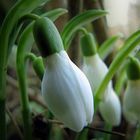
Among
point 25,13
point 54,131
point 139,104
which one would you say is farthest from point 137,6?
point 25,13

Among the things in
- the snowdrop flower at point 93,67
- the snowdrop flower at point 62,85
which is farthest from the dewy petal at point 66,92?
the snowdrop flower at point 93,67

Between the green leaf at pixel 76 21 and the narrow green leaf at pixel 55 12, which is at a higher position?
the narrow green leaf at pixel 55 12

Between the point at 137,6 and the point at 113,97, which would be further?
the point at 137,6

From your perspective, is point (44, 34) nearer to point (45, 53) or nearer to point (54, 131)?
point (45, 53)

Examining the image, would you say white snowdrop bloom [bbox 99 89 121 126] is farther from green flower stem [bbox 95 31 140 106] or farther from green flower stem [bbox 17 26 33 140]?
green flower stem [bbox 17 26 33 140]

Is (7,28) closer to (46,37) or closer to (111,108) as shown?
(46,37)

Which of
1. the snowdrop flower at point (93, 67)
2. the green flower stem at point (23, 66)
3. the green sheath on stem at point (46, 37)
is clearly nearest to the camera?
the green sheath on stem at point (46, 37)

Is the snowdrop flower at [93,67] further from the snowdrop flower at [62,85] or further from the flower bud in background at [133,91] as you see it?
the snowdrop flower at [62,85]

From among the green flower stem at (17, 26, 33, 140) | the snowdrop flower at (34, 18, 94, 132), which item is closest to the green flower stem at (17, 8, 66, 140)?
the green flower stem at (17, 26, 33, 140)
